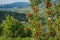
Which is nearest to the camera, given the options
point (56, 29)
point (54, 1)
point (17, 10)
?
point (56, 29)

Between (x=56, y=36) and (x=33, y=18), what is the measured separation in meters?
0.83

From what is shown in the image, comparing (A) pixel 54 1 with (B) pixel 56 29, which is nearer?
(B) pixel 56 29

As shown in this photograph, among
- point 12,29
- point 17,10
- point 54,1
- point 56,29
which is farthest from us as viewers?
point 17,10

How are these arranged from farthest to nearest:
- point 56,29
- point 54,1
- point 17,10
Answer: point 17,10 → point 54,1 → point 56,29

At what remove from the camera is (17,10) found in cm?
6212

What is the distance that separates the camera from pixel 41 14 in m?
7.14

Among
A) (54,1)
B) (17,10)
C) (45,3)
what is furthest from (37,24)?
(17,10)

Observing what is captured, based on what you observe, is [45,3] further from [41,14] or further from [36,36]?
[36,36]

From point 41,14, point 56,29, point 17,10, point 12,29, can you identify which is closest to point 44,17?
point 41,14

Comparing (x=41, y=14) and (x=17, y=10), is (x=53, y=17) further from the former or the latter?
(x=17, y=10)

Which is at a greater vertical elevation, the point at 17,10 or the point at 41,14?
the point at 41,14

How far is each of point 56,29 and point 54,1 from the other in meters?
1.44

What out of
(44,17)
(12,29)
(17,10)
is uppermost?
(44,17)

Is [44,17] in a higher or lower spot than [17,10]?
higher
